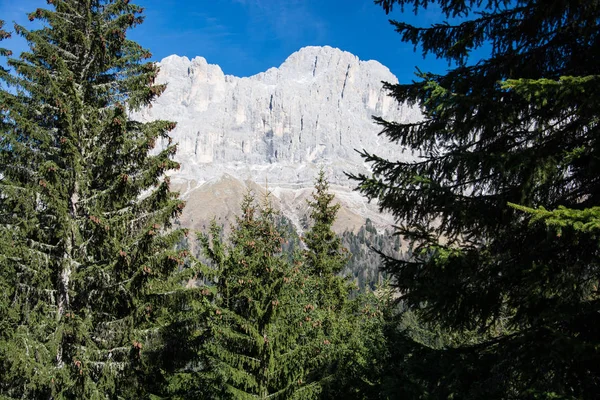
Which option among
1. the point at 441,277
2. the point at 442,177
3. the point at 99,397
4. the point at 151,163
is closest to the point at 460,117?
the point at 442,177

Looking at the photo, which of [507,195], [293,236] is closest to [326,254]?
[293,236]

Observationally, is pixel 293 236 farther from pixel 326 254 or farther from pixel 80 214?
pixel 326 254

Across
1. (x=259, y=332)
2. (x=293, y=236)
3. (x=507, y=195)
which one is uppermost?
(x=293, y=236)

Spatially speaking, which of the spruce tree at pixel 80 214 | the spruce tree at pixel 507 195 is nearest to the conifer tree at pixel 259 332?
the spruce tree at pixel 80 214

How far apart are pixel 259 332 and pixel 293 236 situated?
13.9ft

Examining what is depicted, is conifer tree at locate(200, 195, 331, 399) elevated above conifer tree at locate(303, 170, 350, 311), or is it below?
below

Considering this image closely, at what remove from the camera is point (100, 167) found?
28.9ft

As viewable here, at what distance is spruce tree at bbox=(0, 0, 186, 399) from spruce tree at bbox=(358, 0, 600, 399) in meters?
5.78

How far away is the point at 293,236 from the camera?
13016 millimetres

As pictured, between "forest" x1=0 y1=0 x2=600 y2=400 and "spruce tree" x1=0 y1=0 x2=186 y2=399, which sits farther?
"spruce tree" x1=0 y1=0 x2=186 y2=399

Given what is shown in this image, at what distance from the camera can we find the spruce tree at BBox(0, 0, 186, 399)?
739cm

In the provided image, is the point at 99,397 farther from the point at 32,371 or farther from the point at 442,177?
the point at 442,177

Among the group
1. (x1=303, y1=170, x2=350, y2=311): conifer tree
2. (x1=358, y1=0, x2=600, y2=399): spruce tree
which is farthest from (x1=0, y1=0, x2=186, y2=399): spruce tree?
(x1=303, y1=170, x2=350, y2=311): conifer tree

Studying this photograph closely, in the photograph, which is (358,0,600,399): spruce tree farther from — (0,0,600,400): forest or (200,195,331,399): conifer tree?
(200,195,331,399): conifer tree
